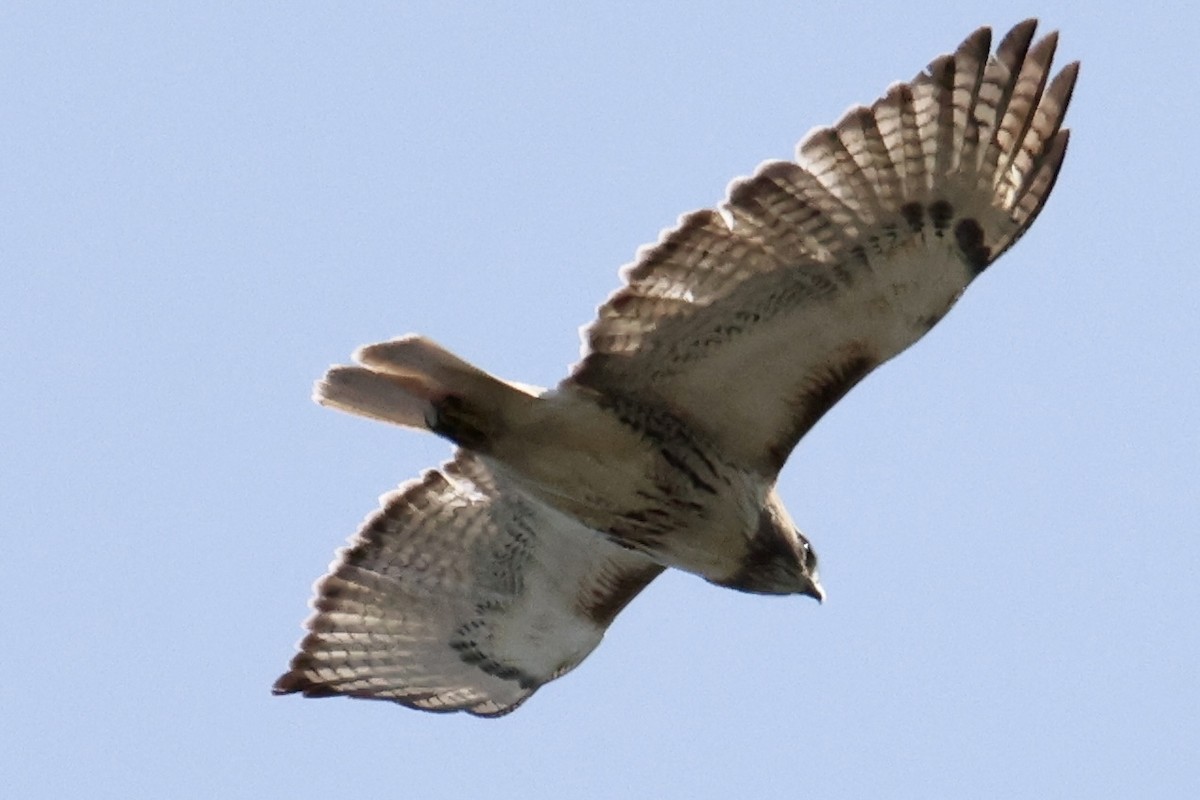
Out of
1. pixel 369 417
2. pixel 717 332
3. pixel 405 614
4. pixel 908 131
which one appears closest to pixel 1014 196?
pixel 908 131

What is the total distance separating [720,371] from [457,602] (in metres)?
2.37

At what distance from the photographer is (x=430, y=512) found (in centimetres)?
1026

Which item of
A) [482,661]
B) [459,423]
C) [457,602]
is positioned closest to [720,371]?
[459,423]

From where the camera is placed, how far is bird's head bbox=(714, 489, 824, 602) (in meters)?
8.92

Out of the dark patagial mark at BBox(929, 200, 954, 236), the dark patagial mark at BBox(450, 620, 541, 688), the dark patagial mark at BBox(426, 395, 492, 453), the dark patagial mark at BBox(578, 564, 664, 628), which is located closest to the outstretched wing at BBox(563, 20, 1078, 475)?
the dark patagial mark at BBox(929, 200, 954, 236)

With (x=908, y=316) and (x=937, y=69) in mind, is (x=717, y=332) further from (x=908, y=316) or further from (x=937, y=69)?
(x=937, y=69)

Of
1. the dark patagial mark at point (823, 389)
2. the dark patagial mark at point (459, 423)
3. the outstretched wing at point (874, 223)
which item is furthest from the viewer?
the dark patagial mark at point (459, 423)

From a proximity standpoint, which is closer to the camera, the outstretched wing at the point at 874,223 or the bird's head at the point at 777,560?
the outstretched wing at the point at 874,223

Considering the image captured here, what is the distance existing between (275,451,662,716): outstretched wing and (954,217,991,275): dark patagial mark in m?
2.63

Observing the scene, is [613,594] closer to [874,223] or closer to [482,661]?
[482,661]

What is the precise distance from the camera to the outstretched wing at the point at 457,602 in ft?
33.2

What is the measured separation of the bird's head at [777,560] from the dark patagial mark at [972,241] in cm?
148

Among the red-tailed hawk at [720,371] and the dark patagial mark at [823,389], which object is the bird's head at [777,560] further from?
the dark patagial mark at [823,389]

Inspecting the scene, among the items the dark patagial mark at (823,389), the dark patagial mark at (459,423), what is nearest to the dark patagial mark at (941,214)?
the dark patagial mark at (823,389)
